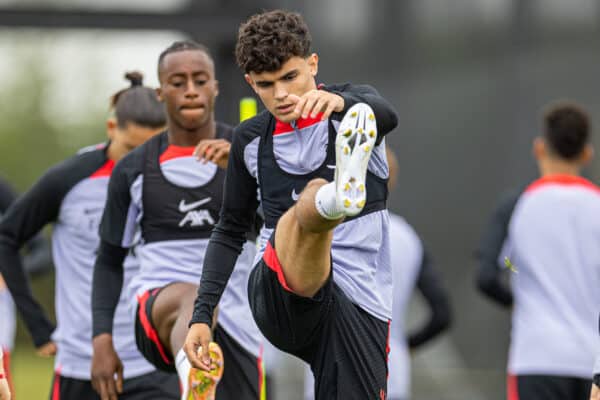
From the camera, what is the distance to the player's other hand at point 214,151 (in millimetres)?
5371

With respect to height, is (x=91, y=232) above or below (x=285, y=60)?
below

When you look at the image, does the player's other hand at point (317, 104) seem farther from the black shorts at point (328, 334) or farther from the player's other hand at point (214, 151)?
the player's other hand at point (214, 151)

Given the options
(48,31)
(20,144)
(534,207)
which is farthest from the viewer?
(20,144)

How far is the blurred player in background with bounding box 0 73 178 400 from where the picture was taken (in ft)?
21.0

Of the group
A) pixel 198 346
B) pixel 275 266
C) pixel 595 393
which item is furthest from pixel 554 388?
pixel 275 266

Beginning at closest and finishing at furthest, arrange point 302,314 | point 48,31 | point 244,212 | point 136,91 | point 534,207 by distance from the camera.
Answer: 1. point 302,314
2. point 244,212
3. point 136,91
4. point 534,207
5. point 48,31

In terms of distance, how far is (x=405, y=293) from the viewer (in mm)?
7719

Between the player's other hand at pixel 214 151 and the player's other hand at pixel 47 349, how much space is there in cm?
176

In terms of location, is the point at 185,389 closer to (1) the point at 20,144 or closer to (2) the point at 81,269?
(2) the point at 81,269

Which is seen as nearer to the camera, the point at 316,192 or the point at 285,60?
the point at 316,192

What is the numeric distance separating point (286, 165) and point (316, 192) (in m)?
0.54

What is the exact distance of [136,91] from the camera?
21.3 feet

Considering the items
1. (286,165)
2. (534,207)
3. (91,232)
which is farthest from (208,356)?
(534,207)

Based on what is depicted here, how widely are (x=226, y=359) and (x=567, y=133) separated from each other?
2.41 meters
